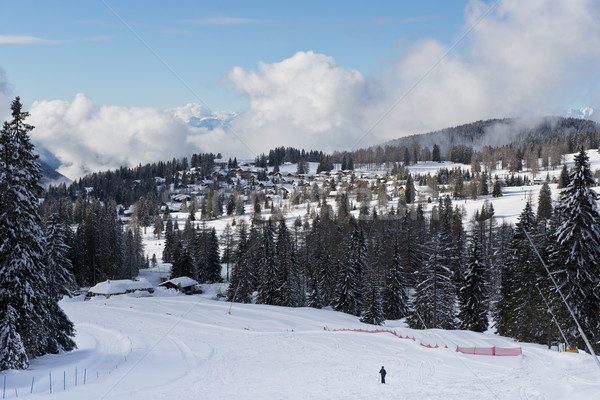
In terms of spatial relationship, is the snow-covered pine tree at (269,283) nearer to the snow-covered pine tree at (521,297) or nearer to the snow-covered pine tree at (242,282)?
the snow-covered pine tree at (242,282)

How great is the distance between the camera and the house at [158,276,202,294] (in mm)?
75463

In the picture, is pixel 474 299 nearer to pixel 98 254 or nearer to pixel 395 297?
pixel 395 297

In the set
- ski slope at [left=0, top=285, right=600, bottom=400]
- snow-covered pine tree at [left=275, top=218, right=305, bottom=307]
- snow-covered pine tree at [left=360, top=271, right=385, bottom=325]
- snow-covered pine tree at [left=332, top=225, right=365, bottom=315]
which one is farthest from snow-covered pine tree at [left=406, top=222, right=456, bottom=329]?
snow-covered pine tree at [left=275, top=218, right=305, bottom=307]

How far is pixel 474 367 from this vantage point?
80.0ft

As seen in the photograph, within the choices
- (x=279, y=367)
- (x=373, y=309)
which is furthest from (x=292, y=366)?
(x=373, y=309)

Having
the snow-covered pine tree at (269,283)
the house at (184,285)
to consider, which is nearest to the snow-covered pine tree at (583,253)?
the snow-covered pine tree at (269,283)

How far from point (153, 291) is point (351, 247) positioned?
3928 cm

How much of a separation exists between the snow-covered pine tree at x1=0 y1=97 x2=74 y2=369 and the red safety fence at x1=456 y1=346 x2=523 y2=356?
1068 inches

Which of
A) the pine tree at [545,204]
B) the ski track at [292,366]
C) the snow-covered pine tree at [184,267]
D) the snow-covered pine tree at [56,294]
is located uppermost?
the pine tree at [545,204]

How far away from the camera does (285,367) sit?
1062 inches

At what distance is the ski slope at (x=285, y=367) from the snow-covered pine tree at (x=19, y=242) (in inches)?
90.8

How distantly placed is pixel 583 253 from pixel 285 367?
22.3 m

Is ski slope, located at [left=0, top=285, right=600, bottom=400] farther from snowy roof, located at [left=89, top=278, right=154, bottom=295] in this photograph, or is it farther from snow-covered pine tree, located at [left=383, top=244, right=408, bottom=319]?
snowy roof, located at [left=89, top=278, right=154, bottom=295]

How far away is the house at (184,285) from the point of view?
7546 centimetres
